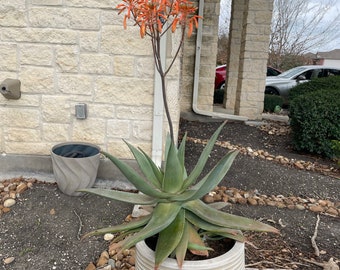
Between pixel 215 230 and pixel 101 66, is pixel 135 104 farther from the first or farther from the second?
Result: pixel 215 230

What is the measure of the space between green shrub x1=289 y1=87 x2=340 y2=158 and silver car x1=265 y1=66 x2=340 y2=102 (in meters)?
6.40

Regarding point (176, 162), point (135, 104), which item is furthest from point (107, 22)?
point (176, 162)

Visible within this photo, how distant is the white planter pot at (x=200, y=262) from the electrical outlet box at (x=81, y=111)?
5.99ft

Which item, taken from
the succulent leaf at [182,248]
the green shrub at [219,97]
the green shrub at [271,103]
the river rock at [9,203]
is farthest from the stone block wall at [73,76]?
the green shrub at [219,97]

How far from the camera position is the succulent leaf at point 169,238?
1317mm

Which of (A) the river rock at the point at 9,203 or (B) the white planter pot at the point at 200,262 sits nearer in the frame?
(B) the white planter pot at the point at 200,262

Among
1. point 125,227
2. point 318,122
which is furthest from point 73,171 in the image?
point 318,122

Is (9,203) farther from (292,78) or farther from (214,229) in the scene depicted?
(292,78)

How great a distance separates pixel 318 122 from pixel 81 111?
10.3 feet

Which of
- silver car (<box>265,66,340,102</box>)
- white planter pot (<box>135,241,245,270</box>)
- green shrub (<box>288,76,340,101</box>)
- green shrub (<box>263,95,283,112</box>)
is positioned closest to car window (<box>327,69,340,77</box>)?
silver car (<box>265,66,340,102</box>)

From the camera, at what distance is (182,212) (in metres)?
1.52

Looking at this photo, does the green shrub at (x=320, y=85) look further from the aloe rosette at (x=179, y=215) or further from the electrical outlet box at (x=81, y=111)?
the aloe rosette at (x=179, y=215)

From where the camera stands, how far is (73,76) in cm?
295

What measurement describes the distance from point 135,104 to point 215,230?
1777 mm
